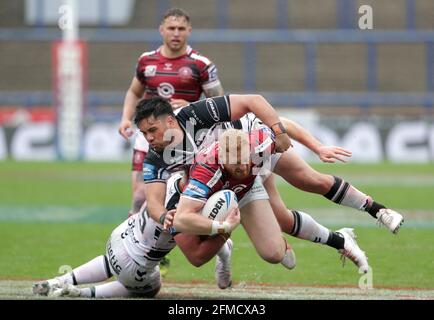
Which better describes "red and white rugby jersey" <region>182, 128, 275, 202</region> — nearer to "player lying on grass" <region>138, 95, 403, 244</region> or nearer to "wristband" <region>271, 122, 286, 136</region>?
"wristband" <region>271, 122, 286, 136</region>

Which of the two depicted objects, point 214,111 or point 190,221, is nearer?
point 190,221

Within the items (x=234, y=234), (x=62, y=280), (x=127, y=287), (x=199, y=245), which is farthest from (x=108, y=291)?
(x=234, y=234)

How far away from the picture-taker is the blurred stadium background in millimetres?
14438

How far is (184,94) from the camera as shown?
32.0 ft

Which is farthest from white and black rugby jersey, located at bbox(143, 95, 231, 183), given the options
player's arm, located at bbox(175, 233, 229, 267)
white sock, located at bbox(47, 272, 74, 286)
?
white sock, located at bbox(47, 272, 74, 286)

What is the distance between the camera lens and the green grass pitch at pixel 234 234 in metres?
9.09

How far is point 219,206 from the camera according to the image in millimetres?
7113

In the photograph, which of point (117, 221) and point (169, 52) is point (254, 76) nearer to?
point (117, 221)

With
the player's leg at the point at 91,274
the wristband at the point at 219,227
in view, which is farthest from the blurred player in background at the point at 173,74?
the wristband at the point at 219,227

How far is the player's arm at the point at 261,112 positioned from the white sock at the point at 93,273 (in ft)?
4.73

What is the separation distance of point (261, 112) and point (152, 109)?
84 cm

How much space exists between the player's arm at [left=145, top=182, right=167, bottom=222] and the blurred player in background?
6.51 feet

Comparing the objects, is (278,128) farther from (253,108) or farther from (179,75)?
(179,75)
